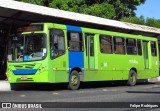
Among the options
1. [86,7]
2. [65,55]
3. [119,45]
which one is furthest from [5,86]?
[86,7]

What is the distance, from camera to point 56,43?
20.6 metres

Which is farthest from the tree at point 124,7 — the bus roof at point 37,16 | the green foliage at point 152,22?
the green foliage at point 152,22

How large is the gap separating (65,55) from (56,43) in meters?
0.80

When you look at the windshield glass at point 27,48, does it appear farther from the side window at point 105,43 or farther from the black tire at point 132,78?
the black tire at point 132,78

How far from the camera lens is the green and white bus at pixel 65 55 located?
20.2m

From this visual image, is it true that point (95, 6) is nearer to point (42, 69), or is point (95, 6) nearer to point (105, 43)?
point (105, 43)

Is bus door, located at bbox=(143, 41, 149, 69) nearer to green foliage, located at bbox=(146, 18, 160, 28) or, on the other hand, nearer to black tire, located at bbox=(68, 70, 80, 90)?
black tire, located at bbox=(68, 70, 80, 90)

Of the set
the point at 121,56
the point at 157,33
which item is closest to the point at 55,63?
the point at 121,56

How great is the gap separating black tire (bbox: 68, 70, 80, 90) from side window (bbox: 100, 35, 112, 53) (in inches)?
107

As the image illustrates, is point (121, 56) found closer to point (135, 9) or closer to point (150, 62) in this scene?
point (150, 62)

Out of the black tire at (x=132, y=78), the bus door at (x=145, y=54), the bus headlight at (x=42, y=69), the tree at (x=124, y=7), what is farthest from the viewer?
the tree at (x=124, y=7)

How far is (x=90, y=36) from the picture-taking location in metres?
23.2

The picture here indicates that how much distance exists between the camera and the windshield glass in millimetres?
20188

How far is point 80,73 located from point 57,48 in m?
2.23
